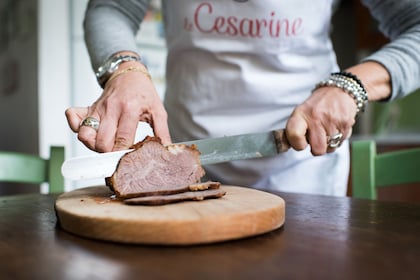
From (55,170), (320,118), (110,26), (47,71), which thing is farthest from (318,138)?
(47,71)

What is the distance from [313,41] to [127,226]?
0.72 meters

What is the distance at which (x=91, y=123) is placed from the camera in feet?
2.78

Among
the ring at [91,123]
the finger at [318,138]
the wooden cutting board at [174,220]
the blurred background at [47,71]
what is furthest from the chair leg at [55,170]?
the blurred background at [47,71]

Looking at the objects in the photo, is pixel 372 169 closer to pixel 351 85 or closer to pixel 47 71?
pixel 351 85

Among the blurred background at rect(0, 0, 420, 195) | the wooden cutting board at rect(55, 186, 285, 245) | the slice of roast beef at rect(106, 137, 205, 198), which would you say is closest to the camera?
the wooden cutting board at rect(55, 186, 285, 245)

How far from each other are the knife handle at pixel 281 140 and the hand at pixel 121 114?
0.21 metres

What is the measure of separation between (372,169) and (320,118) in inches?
12.2

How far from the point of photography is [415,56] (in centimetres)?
97

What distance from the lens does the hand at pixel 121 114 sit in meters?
A: 0.84

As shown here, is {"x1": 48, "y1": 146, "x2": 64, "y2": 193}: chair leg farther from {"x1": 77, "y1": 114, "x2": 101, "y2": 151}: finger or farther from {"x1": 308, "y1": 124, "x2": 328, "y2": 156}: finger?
{"x1": 308, "y1": 124, "x2": 328, "y2": 156}: finger

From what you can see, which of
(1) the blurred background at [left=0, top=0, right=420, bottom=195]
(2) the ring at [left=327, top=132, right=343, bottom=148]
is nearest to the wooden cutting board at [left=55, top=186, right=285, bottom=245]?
(2) the ring at [left=327, top=132, right=343, bottom=148]

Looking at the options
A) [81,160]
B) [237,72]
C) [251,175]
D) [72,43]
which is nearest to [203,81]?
[237,72]

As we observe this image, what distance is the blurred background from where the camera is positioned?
211cm

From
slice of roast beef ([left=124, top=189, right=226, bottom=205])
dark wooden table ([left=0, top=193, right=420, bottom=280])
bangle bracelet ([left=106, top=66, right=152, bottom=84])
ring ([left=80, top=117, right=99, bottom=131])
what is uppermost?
bangle bracelet ([left=106, top=66, right=152, bottom=84])
